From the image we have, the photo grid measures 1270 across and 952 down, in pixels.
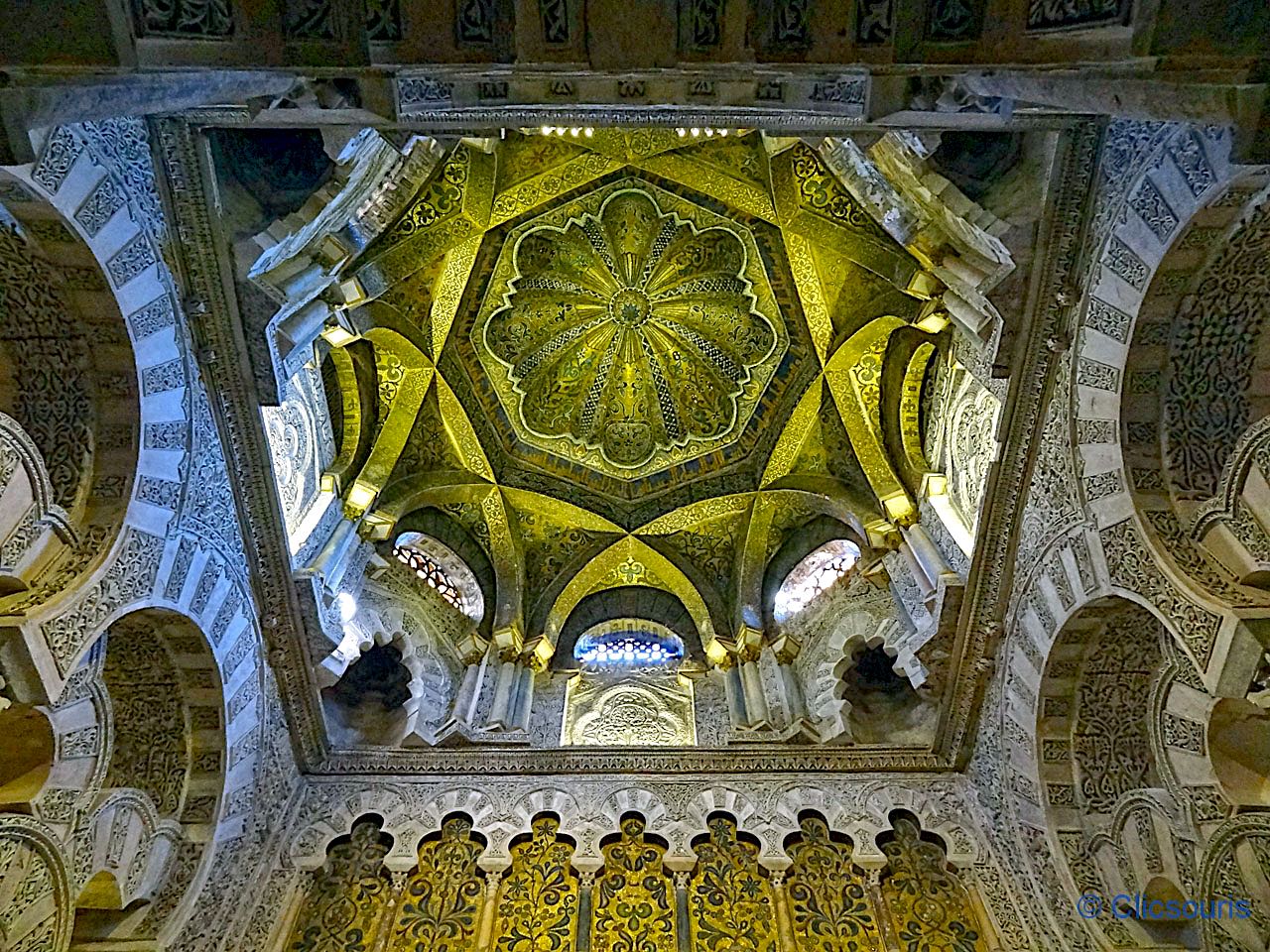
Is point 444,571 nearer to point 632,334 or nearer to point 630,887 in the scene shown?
point 632,334

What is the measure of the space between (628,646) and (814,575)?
258cm

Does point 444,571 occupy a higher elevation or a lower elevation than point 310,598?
higher

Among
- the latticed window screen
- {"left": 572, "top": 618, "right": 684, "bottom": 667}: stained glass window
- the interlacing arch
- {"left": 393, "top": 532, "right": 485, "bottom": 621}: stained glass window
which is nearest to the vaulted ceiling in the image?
{"left": 393, "top": 532, "right": 485, "bottom": 621}: stained glass window

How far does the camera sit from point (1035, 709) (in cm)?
643

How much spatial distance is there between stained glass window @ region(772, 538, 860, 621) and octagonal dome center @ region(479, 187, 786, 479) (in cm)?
207

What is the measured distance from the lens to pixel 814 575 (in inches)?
378

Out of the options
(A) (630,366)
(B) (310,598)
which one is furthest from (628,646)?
(B) (310,598)

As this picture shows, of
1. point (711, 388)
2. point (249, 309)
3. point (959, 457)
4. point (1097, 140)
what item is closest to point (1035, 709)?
point (959, 457)

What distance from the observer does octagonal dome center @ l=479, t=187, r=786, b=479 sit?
394 inches

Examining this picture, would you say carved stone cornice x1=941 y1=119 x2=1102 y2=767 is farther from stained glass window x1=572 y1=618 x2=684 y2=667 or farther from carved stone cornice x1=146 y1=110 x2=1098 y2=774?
stained glass window x1=572 y1=618 x2=684 y2=667
